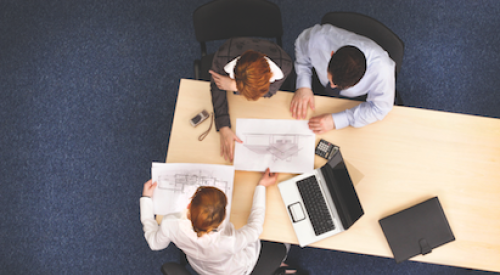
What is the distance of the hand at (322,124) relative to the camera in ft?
4.13

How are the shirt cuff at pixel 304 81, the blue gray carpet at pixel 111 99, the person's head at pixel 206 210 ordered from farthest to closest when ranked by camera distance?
the blue gray carpet at pixel 111 99, the shirt cuff at pixel 304 81, the person's head at pixel 206 210

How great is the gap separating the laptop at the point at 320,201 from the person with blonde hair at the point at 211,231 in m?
0.11

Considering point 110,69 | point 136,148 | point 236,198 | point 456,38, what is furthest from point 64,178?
point 456,38

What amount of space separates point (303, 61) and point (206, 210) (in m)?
0.90

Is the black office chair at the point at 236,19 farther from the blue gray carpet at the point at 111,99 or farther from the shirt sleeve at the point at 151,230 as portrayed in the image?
the shirt sleeve at the point at 151,230

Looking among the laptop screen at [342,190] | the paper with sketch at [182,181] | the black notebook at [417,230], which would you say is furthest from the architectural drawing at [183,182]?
the black notebook at [417,230]

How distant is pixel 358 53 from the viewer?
43.2 inches

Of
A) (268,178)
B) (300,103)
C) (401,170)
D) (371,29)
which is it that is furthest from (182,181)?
(371,29)

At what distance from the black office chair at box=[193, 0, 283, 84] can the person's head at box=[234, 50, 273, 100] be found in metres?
0.46

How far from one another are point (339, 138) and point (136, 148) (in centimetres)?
147

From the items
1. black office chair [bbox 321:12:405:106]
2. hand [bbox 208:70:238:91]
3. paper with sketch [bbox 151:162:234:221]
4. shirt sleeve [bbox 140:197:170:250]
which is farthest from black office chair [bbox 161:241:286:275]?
black office chair [bbox 321:12:405:106]

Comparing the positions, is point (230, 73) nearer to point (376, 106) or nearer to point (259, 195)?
point (259, 195)

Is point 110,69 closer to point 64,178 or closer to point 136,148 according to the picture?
point 136,148

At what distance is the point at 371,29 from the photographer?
1.35m
